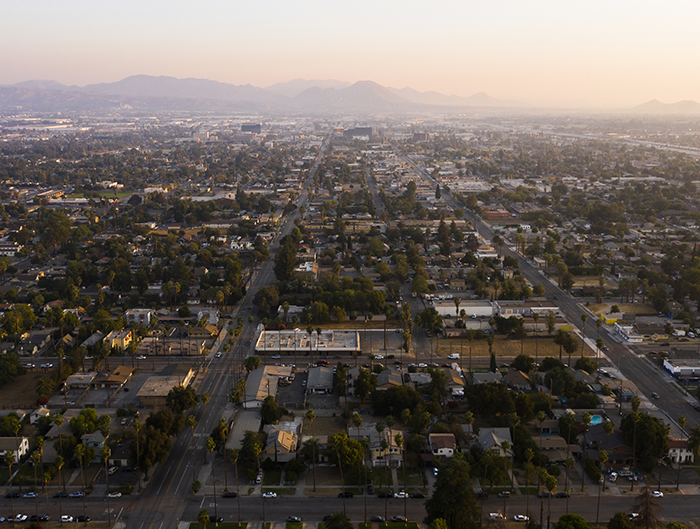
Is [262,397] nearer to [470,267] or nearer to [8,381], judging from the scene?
[8,381]

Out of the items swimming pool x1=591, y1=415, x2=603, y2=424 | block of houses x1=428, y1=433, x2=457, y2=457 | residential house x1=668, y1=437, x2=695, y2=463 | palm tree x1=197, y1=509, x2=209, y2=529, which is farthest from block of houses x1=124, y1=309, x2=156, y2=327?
residential house x1=668, y1=437, x2=695, y2=463

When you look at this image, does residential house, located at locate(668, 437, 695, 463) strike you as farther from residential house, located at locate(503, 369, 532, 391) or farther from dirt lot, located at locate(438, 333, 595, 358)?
dirt lot, located at locate(438, 333, 595, 358)

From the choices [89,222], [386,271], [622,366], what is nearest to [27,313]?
[386,271]

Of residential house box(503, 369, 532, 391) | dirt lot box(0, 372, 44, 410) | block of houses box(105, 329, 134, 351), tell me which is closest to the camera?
dirt lot box(0, 372, 44, 410)

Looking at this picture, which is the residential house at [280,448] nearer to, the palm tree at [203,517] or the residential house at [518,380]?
the palm tree at [203,517]

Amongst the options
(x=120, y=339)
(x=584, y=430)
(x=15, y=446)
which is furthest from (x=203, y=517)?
(x=120, y=339)

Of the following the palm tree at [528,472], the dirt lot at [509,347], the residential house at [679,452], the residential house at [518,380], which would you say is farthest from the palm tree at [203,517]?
the residential house at [679,452]

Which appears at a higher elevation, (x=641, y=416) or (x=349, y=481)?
(x=641, y=416)
